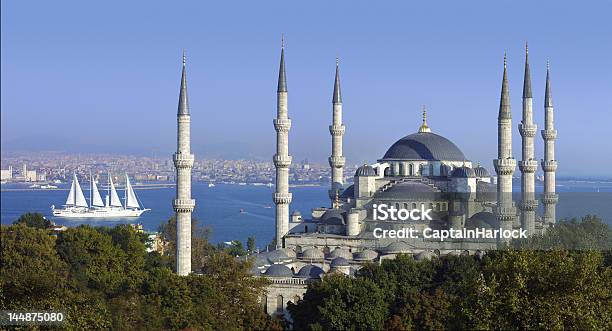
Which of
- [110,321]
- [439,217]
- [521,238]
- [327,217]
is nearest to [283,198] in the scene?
[327,217]

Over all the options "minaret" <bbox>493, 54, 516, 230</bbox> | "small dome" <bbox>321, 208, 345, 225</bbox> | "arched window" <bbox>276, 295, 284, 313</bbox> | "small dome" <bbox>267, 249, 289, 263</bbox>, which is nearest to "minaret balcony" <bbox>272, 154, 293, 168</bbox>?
"small dome" <bbox>321, 208, 345, 225</bbox>

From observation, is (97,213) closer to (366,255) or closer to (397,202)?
(397,202)

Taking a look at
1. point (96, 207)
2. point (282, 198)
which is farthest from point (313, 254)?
point (96, 207)

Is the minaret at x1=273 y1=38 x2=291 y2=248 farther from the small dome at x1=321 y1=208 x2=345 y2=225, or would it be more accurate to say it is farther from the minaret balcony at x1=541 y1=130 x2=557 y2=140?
the minaret balcony at x1=541 y1=130 x2=557 y2=140

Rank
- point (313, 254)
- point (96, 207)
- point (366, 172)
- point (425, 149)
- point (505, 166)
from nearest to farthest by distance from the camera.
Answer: point (505, 166), point (313, 254), point (366, 172), point (425, 149), point (96, 207)

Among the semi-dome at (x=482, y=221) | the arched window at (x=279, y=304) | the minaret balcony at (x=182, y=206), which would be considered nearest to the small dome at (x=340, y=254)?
the arched window at (x=279, y=304)

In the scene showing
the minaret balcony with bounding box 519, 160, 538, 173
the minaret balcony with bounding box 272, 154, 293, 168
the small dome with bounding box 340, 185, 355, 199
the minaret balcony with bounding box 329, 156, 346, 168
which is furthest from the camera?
the minaret balcony with bounding box 329, 156, 346, 168
